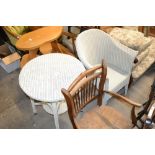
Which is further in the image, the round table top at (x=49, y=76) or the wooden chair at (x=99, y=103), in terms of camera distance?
the round table top at (x=49, y=76)

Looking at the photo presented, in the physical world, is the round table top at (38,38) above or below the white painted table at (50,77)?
above

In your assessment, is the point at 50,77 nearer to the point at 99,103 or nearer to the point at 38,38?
the point at 99,103

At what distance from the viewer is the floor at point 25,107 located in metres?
2.45

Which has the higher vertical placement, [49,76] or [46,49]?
[49,76]

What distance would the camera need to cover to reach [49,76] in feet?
6.93

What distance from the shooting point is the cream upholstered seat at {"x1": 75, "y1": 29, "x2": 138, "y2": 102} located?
7.57 feet

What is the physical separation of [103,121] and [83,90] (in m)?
0.35

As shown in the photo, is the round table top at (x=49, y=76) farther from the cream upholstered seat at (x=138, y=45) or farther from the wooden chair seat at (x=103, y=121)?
the cream upholstered seat at (x=138, y=45)

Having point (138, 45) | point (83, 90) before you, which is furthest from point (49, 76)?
point (138, 45)

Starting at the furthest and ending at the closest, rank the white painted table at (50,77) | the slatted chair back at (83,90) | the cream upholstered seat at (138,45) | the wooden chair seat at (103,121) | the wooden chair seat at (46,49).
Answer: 1. the wooden chair seat at (46,49)
2. the cream upholstered seat at (138,45)
3. the white painted table at (50,77)
4. the wooden chair seat at (103,121)
5. the slatted chair back at (83,90)

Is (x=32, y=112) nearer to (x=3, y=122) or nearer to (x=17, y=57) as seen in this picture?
(x=3, y=122)

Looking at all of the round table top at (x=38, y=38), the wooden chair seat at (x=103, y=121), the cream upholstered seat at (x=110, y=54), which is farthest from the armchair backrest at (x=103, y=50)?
the wooden chair seat at (x=103, y=121)

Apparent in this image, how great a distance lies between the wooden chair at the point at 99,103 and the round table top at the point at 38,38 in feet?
2.92
